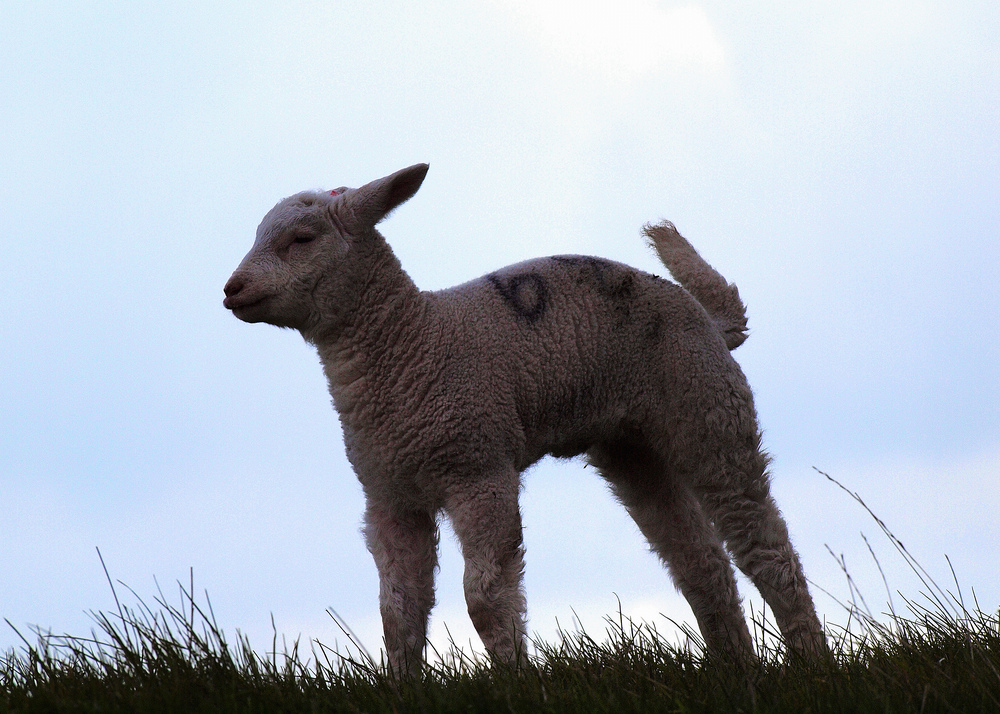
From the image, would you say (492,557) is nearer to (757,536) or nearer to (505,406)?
(505,406)

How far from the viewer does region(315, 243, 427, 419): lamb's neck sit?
5.44m

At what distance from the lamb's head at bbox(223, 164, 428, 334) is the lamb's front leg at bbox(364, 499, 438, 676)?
42.6 inches

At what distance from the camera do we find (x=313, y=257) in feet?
A: 17.6

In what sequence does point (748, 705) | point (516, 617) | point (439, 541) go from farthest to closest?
point (439, 541), point (516, 617), point (748, 705)

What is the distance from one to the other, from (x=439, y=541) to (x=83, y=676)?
2025 mm

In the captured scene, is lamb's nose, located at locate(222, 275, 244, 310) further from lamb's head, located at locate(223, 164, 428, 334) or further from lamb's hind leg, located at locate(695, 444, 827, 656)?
lamb's hind leg, located at locate(695, 444, 827, 656)

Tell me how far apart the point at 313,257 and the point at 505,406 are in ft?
3.93

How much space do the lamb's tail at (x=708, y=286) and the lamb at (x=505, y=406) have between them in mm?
444

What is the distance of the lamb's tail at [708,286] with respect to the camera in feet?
22.2

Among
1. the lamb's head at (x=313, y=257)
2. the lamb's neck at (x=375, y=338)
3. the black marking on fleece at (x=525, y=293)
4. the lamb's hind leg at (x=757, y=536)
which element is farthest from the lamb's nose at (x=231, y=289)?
the lamb's hind leg at (x=757, y=536)

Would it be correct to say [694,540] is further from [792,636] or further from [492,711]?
[492,711]

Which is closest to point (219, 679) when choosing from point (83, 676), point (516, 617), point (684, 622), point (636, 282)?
point (83, 676)

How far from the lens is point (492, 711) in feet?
12.5

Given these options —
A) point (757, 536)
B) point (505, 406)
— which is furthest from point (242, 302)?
point (757, 536)
